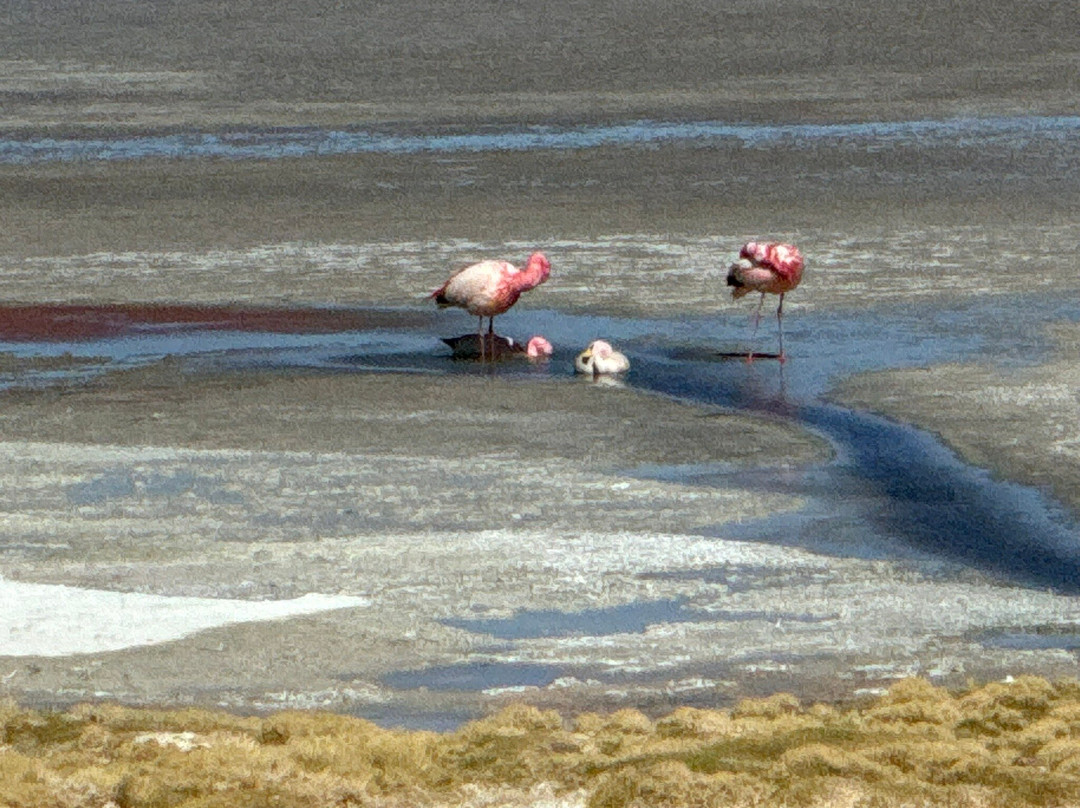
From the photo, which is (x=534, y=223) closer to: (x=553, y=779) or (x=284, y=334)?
(x=284, y=334)

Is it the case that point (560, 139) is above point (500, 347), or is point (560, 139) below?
above

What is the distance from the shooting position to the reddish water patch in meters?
13.9

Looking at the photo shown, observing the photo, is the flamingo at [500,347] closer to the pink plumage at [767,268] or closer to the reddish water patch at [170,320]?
the reddish water patch at [170,320]

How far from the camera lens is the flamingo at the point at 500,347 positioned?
1280 centimetres

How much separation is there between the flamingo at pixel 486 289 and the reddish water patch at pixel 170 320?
1.06 meters

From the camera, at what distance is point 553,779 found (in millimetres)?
5902

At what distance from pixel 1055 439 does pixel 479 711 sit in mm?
4487

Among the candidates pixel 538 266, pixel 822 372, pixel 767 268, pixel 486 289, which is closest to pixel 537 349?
pixel 486 289

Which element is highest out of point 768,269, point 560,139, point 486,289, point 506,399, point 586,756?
point 560,139

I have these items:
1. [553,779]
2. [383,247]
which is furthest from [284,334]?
[553,779]

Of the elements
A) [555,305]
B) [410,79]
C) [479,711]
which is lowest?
[479,711]

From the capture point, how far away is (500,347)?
1300 cm

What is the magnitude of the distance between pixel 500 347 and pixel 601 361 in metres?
0.98

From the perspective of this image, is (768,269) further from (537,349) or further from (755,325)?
(537,349)
